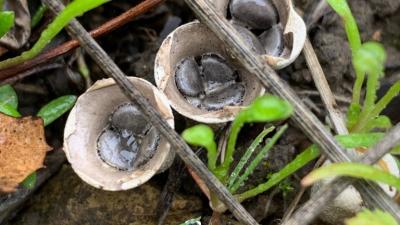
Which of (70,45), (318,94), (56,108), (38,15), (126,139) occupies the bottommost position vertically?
(318,94)

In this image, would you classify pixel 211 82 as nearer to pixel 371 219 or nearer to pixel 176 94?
pixel 176 94

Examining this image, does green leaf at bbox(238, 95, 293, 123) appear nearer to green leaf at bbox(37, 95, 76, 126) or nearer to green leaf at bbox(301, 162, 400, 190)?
green leaf at bbox(301, 162, 400, 190)

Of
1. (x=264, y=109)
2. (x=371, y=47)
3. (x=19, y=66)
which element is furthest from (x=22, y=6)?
(x=371, y=47)

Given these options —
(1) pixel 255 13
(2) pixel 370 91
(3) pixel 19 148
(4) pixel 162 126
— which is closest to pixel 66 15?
(4) pixel 162 126

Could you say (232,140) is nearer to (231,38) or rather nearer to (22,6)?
(231,38)

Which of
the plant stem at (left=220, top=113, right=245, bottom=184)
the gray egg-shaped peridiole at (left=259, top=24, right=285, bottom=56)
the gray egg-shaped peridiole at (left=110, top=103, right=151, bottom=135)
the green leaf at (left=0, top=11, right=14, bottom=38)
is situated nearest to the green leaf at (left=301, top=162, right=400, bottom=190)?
the plant stem at (left=220, top=113, right=245, bottom=184)
